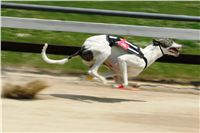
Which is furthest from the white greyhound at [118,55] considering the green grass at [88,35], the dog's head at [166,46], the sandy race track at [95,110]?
the green grass at [88,35]

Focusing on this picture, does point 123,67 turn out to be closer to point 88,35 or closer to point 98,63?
point 98,63

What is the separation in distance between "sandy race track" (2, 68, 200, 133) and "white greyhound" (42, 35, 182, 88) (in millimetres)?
351

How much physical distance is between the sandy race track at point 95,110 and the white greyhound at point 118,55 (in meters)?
0.35

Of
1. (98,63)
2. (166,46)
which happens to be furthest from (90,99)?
(166,46)

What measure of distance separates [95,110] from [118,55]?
1.05 metres

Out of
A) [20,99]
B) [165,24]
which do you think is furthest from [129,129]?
[165,24]

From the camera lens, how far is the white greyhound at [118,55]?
8.12 meters

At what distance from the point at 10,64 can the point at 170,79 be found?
2.48 m

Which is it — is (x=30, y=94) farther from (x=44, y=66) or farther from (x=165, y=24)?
(x=165, y=24)

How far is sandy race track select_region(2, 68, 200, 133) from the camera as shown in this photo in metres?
6.52

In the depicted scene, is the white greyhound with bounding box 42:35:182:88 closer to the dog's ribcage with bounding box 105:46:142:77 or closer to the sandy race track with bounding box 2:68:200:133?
the dog's ribcage with bounding box 105:46:142:77

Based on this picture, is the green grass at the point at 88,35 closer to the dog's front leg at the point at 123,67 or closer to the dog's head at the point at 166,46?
the dog's head at the point at 166,46

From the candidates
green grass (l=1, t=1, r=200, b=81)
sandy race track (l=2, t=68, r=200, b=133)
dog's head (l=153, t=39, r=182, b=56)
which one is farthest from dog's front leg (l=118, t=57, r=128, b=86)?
green grass (l=1, t=1, r=200, b=81)

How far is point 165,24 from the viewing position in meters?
12.2
